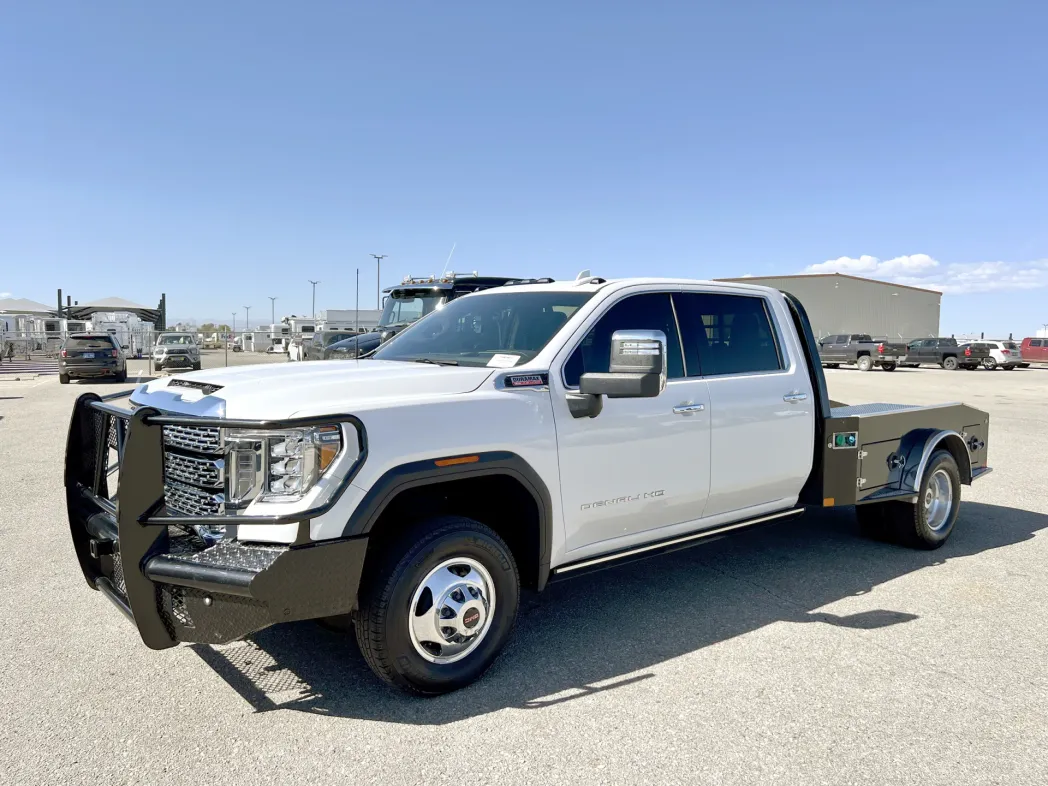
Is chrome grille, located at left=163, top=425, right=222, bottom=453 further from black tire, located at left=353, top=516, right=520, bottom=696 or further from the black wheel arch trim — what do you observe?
black tire, located at left=353, top=516, right=520, bottom=696

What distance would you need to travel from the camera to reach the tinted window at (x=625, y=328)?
12.8 feet

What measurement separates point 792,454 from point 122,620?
4061mm

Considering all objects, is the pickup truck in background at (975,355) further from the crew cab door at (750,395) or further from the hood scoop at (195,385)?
the hood scoop at (195,385)

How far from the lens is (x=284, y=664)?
3.75 metres

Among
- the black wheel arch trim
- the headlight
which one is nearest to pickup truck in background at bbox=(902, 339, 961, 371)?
the black wheel arch trim

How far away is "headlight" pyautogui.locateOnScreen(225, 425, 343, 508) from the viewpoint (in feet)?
9.82

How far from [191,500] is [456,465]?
1.10m

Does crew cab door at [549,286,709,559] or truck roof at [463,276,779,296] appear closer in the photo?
crew cab door at [549,286,709,559]

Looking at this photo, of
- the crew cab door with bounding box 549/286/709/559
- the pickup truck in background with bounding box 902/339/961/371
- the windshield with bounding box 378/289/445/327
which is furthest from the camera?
the pickup truck in background with bounding box 902/339/961/371

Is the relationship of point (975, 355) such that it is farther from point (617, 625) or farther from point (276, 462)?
point (276, 462)

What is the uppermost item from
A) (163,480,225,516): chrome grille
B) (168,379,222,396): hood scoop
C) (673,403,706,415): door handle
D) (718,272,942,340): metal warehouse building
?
(718,272,942,340): metal warehouse building

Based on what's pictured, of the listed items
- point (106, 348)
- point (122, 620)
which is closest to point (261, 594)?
point (122, 620)

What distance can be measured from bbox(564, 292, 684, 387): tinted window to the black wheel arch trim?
0.55 meters

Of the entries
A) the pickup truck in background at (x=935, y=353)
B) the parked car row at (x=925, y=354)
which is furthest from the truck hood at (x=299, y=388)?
the pickup truck in background at (x=935, y=353)
